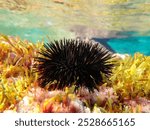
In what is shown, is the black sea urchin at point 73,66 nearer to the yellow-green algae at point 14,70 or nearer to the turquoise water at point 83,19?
the yellow-green algae at point 14,70

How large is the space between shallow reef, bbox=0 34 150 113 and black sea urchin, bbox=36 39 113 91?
0.55 ft

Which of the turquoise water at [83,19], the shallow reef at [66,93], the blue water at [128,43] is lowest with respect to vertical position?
the shallow reef at [66,93]

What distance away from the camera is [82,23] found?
76.1 feet

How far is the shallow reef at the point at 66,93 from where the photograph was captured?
472cm

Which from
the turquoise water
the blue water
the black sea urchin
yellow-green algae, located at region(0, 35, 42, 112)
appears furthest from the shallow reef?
the blue water

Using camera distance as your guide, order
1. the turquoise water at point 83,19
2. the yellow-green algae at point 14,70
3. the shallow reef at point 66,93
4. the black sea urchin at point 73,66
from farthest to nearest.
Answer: the turquoise water at point 83,19 → the yellow-green algae at point 14,70 → the black sea urchin at point 73,66 → the shallow reef at point 66,93

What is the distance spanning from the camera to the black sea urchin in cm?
485

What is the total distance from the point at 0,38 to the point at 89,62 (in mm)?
3321

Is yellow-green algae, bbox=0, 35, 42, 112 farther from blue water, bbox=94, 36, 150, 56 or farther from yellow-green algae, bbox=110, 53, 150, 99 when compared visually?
blue water, bbox=94, 36, 150, 56

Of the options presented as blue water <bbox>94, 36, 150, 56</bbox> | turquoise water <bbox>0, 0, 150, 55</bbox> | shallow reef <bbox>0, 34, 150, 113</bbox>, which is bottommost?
shallow reef <bbox>0, 34, 150, 113</bbox>

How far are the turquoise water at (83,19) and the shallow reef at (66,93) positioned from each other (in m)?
10.0

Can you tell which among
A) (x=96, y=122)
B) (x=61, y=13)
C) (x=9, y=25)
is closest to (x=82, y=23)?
(x=61, y=13)

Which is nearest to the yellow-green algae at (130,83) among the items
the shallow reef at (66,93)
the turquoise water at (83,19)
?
the shallow reef at (66,93)

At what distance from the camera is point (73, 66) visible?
4852 mm
